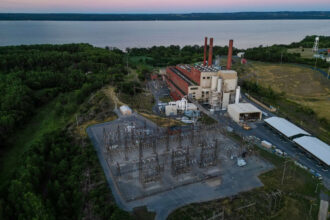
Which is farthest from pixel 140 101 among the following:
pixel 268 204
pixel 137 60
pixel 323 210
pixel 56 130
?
pixel 137 60

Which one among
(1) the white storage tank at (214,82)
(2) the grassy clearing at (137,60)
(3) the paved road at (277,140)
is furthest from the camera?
(2) the grassy clearing at (137,60)

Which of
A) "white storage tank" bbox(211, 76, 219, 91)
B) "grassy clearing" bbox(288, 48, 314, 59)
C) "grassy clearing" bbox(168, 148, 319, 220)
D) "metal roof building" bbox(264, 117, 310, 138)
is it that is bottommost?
"grassy clearing" bbox(168, 148, 319, 220)

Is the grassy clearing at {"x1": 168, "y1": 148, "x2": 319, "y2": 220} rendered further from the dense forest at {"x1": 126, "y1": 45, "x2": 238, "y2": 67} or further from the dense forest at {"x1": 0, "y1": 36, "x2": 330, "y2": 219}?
the dense forest at {"x1": 126, "y1": 45, "x2": 238, "y2": 67}

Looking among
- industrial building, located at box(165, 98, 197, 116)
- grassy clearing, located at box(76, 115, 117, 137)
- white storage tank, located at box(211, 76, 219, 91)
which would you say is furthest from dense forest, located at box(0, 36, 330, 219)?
white storage tank, located at box(211, 76, 219, 91)

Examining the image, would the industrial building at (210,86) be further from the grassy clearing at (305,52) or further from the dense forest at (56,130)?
the grassy clearing at (305,52)

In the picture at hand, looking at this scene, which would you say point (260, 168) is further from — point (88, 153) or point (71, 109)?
point (71, 109)

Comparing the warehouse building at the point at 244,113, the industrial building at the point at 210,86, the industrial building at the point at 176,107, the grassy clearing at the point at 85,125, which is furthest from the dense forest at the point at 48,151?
the warehouse building at the point at 244,113

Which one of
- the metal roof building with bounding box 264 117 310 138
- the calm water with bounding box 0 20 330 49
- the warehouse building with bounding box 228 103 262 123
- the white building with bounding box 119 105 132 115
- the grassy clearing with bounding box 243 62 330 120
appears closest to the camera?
the metal roof building with bounding box 264 117 310 138
